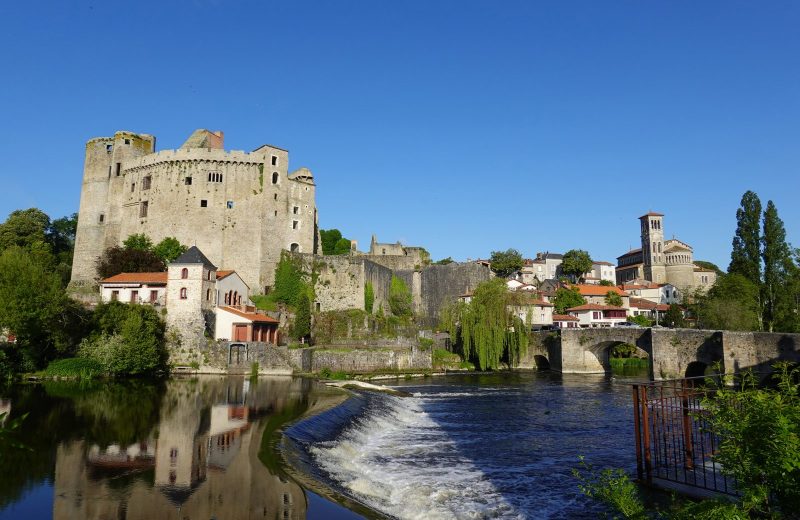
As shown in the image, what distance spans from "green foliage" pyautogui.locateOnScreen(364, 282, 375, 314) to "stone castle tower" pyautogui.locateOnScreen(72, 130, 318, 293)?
6812mm

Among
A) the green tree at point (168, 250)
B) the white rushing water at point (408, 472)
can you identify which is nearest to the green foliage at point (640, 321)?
the white rushing water at point (408, 472)

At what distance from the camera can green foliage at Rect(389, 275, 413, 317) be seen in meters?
59.6

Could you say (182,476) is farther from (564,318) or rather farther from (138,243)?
(564,318)

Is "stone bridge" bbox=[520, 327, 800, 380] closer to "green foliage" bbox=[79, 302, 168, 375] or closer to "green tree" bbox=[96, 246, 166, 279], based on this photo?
"green foliage" bbox=[79, 302, 168, 375]

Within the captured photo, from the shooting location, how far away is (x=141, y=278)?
4181 cm

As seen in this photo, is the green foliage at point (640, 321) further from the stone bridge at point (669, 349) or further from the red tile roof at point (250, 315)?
the red tile roof at point (250, 315)

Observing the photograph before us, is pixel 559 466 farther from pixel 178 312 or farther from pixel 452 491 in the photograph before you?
pixel 178 312

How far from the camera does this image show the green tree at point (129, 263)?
46531 mm

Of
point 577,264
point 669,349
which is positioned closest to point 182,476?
point 669,349

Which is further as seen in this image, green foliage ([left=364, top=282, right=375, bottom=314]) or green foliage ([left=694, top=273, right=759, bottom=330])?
green foliage ([left=364, top=282, right=375, bottom=314])

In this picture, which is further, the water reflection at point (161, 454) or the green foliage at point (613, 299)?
the green foliage at point (613, 299)

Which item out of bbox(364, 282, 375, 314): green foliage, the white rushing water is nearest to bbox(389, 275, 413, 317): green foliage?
bbox(364, 282, 375, 314): green foliage

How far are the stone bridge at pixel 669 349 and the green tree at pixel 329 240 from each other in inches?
1219

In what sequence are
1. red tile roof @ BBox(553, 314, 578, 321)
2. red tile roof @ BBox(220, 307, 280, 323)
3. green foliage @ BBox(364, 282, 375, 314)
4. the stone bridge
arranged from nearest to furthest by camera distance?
the stone bridge → red tile roof @ BBox(220, 307, 280, 323) → green foliage @ BBox(364, 282, 375, 314) → red tile roof @ BBox(553, 314, 578, 321)
